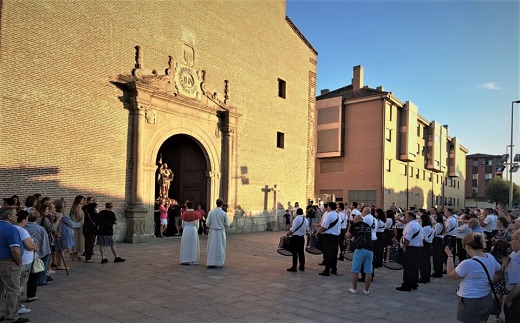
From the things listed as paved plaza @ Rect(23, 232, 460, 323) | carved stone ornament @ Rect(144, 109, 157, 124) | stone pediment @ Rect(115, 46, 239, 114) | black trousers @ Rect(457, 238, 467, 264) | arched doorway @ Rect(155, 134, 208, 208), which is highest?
stone pediment @ Rect(115, 46, 239, 114)

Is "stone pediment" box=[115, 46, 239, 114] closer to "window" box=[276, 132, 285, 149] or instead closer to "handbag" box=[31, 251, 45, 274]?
"window" box=[276, 132, 285, 149]

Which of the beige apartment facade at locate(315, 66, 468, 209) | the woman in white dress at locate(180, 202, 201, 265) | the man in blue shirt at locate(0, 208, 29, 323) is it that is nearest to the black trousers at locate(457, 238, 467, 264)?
the woman in white dress at locate(180, 202, 201, 265)

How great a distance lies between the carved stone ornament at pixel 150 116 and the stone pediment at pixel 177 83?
28.8 inches

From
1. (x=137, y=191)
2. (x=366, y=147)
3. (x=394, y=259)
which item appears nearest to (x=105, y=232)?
(x=137, y=191)

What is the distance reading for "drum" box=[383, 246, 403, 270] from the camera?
9164mm

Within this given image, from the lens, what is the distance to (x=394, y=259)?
9367 millimetres

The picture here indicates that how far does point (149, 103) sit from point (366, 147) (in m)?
23.5

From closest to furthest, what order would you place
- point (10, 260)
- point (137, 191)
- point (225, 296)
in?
1. point (10, 260)
2. point (225, 296)
3. point (137, 191)

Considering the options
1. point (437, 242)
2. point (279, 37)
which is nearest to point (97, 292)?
point (437, 242)

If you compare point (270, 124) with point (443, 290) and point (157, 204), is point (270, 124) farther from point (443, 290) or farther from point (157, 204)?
point (443, 290)

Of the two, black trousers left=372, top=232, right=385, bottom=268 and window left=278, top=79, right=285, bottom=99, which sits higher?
window left=278, top=79, right=285, bottom=99

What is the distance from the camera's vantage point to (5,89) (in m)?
11.5

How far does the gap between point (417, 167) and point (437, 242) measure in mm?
34159

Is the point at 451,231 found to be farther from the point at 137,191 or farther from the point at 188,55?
the point at 188,55
